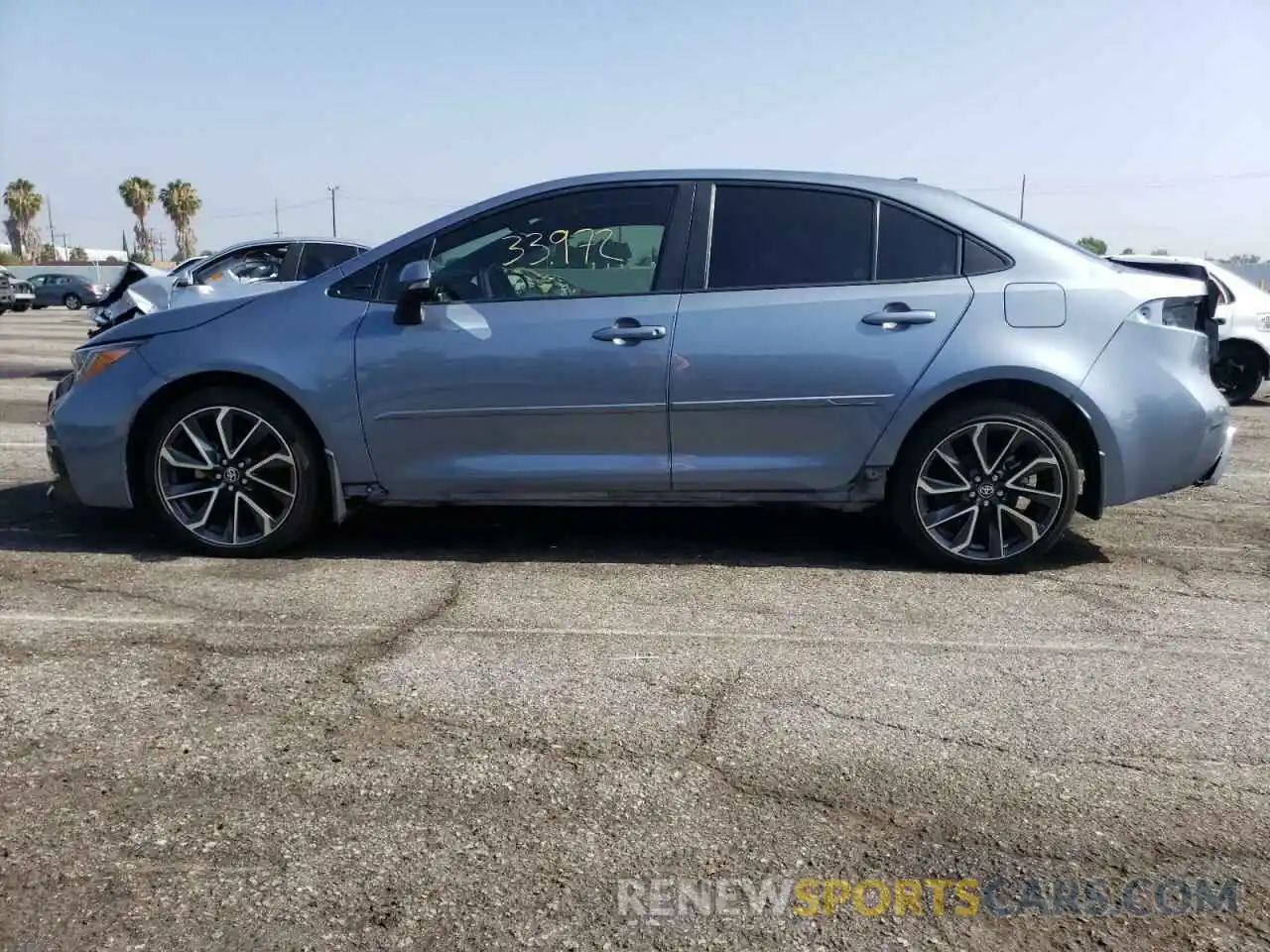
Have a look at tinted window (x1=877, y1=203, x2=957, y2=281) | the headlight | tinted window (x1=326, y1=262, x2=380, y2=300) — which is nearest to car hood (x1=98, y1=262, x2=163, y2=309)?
the headlight

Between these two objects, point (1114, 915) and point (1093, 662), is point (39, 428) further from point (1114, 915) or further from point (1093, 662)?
point (1114, 915)

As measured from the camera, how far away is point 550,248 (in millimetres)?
4840

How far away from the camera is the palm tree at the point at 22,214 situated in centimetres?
7888

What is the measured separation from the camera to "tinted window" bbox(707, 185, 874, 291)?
472cm

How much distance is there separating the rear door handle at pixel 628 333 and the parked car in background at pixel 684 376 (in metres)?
0.01

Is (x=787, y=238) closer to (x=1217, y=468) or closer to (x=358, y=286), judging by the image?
(x=358, y=286)

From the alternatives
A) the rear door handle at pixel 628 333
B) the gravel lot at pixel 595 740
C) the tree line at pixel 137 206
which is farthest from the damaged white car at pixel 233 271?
the tree line at pixel 137 206

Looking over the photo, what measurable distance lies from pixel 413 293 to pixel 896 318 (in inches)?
80.0

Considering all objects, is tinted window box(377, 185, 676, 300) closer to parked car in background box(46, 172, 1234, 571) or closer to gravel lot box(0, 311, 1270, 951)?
parked car in background box(46, 172, 1234, 571)

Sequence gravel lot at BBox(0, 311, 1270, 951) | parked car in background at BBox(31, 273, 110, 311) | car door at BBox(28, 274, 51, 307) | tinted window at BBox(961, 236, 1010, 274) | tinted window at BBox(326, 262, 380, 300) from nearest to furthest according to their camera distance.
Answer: gravel lot at BBox(0, 311, 1270, 951) → tinted window at BBox(961, 236, 1010, 274) → tinted window at BBox(326, 262, 380, 300) → car door at BBox(28, 274, 51, 307) → parked car in background at BBox(31, 273, 110, 311)

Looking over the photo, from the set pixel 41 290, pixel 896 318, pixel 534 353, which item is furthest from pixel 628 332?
pixel 41 290

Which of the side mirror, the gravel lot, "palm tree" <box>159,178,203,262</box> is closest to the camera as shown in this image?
the gravel lot

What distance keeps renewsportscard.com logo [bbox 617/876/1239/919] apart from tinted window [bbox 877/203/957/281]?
2.88 metres

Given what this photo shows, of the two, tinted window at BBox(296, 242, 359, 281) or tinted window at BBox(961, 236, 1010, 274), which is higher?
tinted window at BBox(296, 242, 359, 281)
